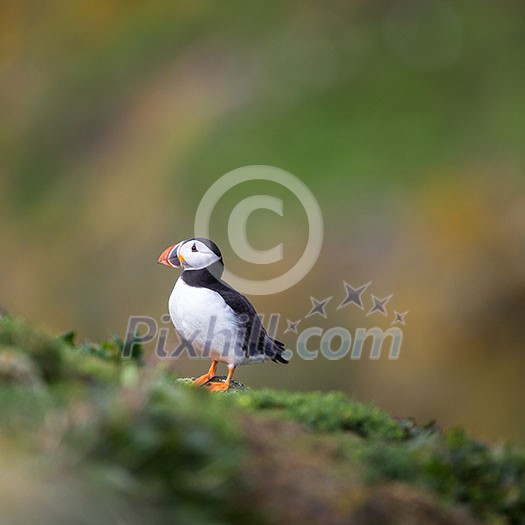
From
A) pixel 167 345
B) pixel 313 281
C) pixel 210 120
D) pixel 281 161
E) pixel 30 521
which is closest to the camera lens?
pixel 30 521

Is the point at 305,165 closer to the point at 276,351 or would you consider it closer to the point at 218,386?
the point at 276,351

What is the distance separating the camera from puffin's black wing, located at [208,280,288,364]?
367 inches

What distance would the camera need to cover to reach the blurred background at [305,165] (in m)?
18.8

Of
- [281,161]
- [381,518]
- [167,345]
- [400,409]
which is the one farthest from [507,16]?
[381,518]

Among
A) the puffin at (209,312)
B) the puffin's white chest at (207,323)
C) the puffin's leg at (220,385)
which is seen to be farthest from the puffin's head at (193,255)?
the puffin's leg at (220,385)

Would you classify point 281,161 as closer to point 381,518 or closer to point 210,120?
point 210,120

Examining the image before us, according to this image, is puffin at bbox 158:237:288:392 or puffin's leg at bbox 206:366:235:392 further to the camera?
puffin at bbox 158:237:288:392

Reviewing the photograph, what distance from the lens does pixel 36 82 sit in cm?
3238

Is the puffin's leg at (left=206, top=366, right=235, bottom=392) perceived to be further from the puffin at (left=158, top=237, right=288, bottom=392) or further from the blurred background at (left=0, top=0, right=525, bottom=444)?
the blurred background at (left=0, top=0, right=525, bottom=444)

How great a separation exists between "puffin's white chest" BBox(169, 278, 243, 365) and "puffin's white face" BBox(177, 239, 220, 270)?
0.64 ft

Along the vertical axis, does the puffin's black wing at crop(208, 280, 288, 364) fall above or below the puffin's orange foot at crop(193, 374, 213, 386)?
above

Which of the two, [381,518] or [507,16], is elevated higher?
[507,16]

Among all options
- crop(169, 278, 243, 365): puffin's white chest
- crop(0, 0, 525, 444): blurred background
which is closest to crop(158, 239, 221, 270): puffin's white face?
crop(169, 278, 243, 365): puffin's white chest

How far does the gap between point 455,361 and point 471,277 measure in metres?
1.55
